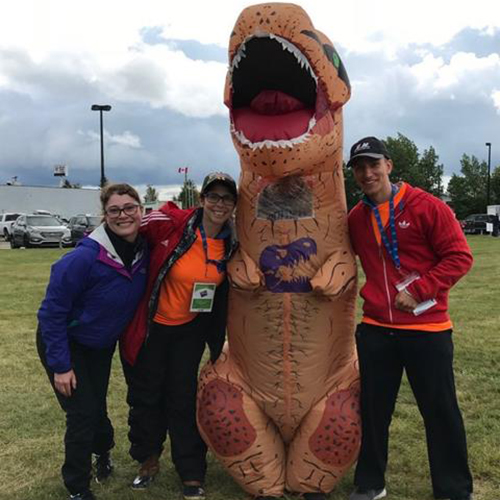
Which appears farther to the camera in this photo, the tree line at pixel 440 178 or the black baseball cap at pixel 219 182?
the tree line at pixel 440 178

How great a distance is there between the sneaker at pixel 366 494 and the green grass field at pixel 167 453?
78mm

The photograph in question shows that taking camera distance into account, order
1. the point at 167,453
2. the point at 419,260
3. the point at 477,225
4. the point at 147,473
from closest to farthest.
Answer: the point at 419,260
the point at 147,473
the point at 167,453
the point at 477,225

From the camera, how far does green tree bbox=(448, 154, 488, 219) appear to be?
4675cm

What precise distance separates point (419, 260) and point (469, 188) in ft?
160

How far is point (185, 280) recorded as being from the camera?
3.21 meters

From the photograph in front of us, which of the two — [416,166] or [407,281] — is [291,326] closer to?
[407,281]

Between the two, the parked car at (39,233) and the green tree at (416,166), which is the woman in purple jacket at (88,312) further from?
the green tree at (416,166)

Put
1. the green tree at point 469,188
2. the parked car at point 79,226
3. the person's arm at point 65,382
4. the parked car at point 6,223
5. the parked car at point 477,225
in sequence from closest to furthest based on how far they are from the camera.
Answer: the person's arm at point 65,382 < the parked car at point 79,226 < the parked car at point 6,223 < the parked car at point 477,225 < the green tree at point 469,188

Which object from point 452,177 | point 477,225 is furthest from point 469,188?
point 477,225

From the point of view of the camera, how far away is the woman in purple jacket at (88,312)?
2936 mm

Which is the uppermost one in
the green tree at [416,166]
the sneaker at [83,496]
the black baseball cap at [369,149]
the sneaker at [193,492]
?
the green tree at [416,166]

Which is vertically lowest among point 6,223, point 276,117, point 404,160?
point 6,223

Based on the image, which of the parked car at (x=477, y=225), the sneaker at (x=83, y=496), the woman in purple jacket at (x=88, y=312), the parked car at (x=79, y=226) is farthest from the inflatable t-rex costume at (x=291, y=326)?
the parked car at (x=477, y=225)

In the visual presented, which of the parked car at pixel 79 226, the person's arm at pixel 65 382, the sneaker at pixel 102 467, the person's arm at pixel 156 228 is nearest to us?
the person's arm at pixel 65 382
